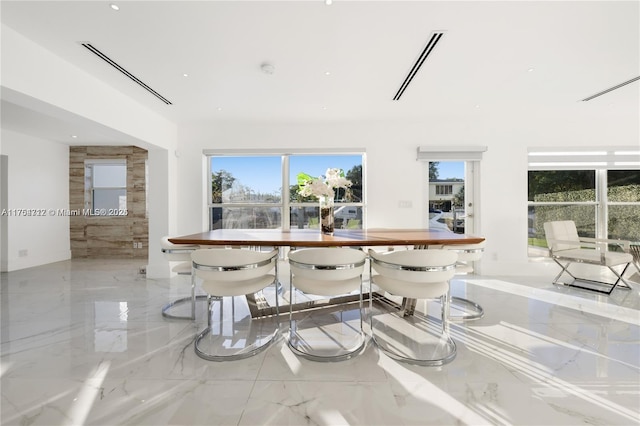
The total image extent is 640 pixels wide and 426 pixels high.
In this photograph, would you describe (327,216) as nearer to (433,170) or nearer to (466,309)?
(466,309)

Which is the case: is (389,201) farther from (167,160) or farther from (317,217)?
(167,160)

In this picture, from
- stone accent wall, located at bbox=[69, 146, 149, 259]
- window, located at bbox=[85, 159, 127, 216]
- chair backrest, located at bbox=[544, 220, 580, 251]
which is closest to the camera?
chair backrest, located at bbox=[544, 220, 580, 251]

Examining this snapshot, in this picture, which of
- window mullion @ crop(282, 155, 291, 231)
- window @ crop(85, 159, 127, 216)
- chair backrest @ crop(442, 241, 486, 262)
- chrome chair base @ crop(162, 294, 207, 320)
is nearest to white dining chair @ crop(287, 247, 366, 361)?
chrome chair base @ crop(162, 294, 207, 320)

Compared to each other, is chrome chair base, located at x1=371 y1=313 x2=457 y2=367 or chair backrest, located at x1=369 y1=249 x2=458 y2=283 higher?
chair backrest, located at x1=369 y1=249 x2=458 y2=283

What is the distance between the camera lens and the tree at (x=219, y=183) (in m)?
5.05

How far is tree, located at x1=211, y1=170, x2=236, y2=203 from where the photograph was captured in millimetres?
5047

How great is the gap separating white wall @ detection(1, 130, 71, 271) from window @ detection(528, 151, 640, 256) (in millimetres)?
9246

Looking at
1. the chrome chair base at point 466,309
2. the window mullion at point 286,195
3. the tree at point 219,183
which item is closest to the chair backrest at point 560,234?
the chrome chair base at point 466,309

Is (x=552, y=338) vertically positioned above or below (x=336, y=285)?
below

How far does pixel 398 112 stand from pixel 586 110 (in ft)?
9.40

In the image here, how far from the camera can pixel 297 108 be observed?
4047 mm

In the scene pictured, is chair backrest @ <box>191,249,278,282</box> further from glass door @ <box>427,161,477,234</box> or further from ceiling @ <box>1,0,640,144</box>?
glass door @ <box>427,161,477,234</box>

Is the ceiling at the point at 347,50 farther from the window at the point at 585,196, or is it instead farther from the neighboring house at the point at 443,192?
the neighboring house at the point at 443,192

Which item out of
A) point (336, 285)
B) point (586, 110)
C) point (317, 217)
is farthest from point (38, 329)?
point (586, 110)
